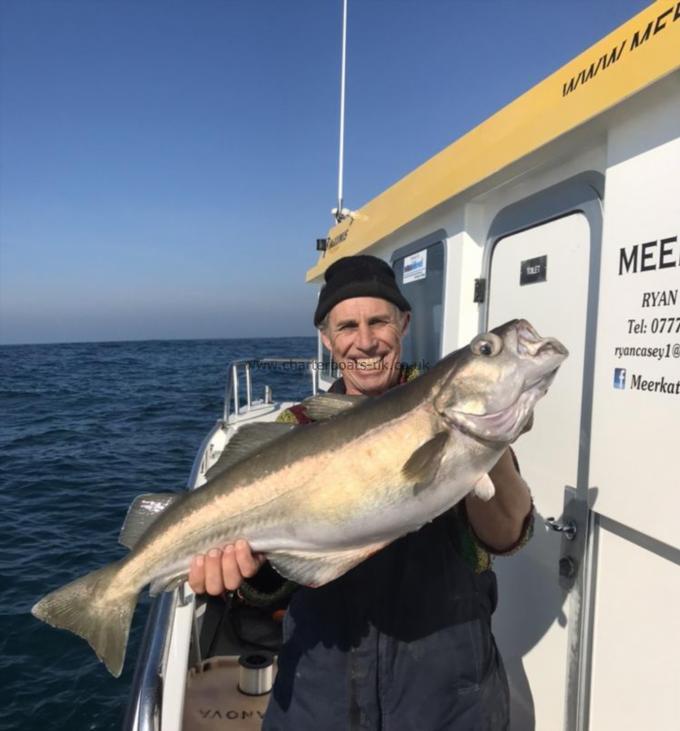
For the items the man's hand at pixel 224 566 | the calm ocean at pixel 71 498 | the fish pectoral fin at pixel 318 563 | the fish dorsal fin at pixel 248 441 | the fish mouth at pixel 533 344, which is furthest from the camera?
the calm ocean at pixel 71 498

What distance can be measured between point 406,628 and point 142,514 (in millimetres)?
1343

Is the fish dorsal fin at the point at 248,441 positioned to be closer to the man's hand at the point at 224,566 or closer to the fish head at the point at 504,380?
the man's hand at the point at 224,566

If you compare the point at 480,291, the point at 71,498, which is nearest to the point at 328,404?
the point at 480,291

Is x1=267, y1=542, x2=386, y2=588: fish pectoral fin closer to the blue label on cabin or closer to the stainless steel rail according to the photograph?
the stainless steel rail

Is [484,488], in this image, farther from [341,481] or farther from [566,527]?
[566,527]

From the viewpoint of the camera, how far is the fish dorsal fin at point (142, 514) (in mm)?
2764

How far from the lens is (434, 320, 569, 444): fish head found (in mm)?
2033

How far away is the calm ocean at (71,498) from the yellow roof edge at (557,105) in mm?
6167

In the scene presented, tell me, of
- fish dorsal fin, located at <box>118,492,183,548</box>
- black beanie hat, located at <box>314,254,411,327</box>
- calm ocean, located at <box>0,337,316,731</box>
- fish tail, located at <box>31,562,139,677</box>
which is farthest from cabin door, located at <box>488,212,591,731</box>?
calm ocean, located at <box>0,337,316,731</box>

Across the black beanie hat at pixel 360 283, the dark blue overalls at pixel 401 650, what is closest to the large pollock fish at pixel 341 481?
the dark blue overalls at pixel 401 650

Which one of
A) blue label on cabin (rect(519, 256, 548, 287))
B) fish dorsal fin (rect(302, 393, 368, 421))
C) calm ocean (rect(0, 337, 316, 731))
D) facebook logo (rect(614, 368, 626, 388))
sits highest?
blue label on cabin (rect(519, 256, 548, 287))

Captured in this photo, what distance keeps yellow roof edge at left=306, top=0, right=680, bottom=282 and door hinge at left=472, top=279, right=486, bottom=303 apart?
2.22 ft

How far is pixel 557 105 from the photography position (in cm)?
314

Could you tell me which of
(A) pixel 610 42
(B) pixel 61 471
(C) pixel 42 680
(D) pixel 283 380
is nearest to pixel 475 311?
(A) pixel 610 42
